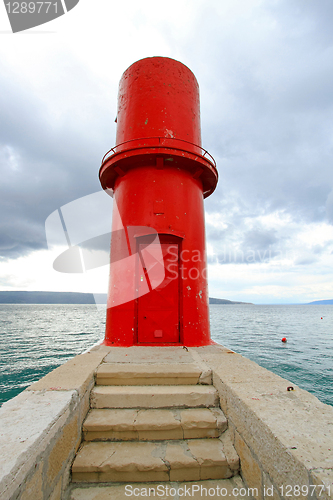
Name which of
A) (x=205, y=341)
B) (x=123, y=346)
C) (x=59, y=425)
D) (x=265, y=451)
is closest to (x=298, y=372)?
(x=205, y=341)

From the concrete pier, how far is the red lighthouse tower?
6.73 ft

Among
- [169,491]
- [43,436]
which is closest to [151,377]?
[169,491]

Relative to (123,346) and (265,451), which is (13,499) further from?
(123,346)

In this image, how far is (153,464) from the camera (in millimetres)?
2432

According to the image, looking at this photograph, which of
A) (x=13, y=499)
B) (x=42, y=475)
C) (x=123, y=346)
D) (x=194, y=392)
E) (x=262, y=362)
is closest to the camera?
(x=13, y=499)

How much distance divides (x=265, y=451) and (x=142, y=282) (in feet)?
13.4

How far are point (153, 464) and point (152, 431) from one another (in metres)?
0.35

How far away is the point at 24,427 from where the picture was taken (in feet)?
6.43

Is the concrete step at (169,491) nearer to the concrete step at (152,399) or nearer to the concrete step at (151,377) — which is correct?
the concrete step at (152,399)

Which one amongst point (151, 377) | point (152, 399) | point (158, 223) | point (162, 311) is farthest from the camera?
point (158, 223)

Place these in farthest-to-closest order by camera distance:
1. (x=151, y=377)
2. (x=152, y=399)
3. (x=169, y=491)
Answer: (x=151, y=377)
(x=152, y=399)
(x=169, y=491)

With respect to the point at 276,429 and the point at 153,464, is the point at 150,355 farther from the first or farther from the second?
the point at 276,429

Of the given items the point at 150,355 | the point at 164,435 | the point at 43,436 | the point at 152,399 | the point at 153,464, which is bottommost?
the point at 153,464

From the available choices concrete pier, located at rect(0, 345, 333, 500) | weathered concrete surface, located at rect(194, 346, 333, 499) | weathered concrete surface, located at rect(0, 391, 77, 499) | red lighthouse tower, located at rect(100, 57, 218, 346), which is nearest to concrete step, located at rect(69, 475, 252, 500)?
concrete pier, located at rect(0, 345, 333, 500)
